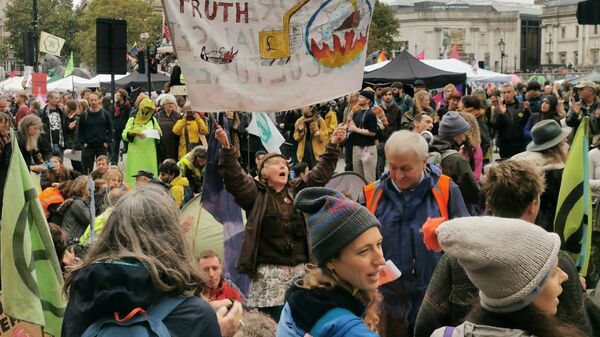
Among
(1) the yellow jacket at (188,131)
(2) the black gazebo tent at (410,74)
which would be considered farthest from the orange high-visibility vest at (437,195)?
(2) the black gazebo tent at (410,74)

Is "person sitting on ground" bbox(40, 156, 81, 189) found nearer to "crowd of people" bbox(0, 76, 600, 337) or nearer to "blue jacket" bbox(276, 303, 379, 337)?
"crowd of people" bbox(0, 76, 600, 337)

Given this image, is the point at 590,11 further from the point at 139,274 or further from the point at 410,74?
the point at 410,74

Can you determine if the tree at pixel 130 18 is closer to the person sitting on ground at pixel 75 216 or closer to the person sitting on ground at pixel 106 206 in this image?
the person sitting on ground at pixel 106 206

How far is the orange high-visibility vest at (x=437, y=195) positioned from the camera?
17.7ft

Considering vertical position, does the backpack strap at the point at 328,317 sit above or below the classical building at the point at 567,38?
below

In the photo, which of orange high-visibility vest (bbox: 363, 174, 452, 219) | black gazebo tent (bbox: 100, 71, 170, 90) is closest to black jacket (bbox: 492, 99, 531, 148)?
orange high-visibility vest (bbox: 363, 174, 452, 219)

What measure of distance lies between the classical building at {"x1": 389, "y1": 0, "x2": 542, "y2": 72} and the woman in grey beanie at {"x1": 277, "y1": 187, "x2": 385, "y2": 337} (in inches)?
5130

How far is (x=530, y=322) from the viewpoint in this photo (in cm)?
288

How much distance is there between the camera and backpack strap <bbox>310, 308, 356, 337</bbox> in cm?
324

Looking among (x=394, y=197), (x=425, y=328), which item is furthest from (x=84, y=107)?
(x=425, y=328)

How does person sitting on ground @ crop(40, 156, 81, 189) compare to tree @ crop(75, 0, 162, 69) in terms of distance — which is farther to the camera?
tree @ crop(75, 0, 162, 69)

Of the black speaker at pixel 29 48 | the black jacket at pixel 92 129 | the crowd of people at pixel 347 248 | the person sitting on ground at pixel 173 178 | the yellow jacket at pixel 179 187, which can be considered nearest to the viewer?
the crowd of people at pixel 347 248

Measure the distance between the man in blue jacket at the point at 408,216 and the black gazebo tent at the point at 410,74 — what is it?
56.0 feet

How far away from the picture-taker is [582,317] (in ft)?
12.3
